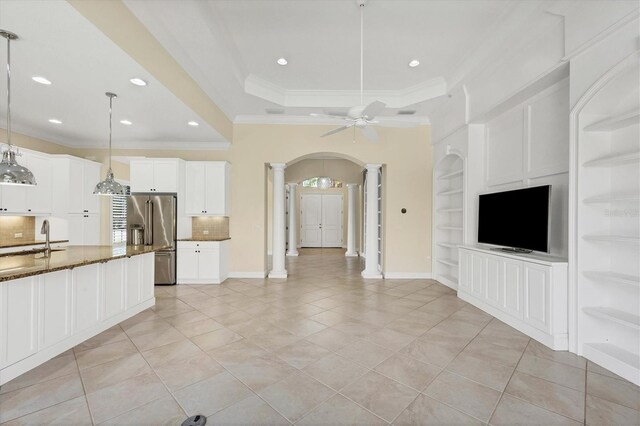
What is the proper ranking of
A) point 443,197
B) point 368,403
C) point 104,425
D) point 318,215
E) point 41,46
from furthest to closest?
point 318,215 < point 443,197 < point 41,46 < point 368,403 < point 104,425

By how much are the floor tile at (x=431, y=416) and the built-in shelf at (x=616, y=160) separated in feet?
8.15

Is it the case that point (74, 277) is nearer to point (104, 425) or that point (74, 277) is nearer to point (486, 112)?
point (104, 425)

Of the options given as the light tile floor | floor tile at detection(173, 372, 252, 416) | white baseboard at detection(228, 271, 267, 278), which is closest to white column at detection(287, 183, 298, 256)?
white baseboard at detection(228, 271, 267, 278)

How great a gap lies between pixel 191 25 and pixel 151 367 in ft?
11.5

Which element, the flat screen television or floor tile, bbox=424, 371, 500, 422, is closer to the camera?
floor tile, bbox=424, 371, 500, 422

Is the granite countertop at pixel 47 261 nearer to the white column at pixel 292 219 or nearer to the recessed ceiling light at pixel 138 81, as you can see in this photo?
the recessed ceiling light at pixel 138 81

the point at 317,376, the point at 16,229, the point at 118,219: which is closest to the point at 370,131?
the point at 317,376

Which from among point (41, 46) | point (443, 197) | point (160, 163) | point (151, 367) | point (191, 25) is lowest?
point (151, 367)

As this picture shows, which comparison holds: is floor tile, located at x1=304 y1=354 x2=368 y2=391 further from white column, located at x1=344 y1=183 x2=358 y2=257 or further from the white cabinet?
white column, located at x1=344 y1=183 x2=358 y2=257

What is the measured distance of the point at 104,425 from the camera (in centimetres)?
186

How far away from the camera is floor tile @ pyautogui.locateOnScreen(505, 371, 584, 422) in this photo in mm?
2012

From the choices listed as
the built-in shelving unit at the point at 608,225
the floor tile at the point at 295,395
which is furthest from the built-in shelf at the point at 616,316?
the floor tile at the point at 295,395

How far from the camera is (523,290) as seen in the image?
3307 mm

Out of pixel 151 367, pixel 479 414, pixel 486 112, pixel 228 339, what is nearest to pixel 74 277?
pixel 151 367
